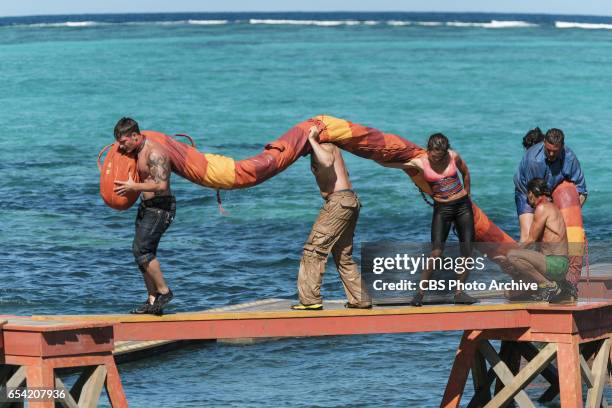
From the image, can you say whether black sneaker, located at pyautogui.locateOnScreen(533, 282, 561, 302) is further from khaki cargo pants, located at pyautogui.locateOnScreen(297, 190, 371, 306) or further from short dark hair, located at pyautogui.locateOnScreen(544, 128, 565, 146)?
khaki cargo pants, located at pyautogui.locateOnScreen(297, 190, 371, 306)

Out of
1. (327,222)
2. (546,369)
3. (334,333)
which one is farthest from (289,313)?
(546,369)

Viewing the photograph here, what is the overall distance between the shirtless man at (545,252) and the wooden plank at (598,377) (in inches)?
50.8

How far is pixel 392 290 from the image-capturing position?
13938mm

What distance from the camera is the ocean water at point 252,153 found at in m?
19.5

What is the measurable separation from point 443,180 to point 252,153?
103ft

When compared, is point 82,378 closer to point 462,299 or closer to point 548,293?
point 462,299

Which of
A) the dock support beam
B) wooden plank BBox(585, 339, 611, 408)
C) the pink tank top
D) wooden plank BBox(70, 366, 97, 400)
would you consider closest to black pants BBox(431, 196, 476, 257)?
the pink tank top

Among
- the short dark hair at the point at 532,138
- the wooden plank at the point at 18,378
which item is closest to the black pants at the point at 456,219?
the short dark hair at the point at 532,138

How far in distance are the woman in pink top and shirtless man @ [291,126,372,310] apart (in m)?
0.79

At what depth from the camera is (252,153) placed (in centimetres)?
4528

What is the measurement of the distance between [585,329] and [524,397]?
1110 mm

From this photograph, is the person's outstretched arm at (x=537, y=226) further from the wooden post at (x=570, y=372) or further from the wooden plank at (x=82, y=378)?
the wooden plank at (x=82, y=378)

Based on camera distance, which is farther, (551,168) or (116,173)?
(551,168)

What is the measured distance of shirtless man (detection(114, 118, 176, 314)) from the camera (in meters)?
12.6
